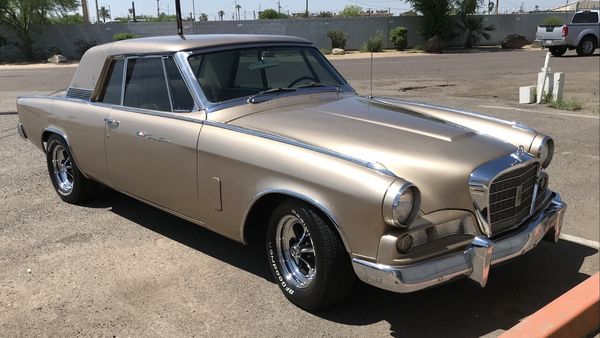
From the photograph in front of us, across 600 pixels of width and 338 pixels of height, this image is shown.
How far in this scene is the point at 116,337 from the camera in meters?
3.18

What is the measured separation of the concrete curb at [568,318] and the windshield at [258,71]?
2420 mm

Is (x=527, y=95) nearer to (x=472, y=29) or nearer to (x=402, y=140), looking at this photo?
(x=402, y=140)

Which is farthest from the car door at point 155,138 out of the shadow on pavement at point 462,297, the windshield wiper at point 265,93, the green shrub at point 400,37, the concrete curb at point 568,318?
Answer: the green shrub at point 400,37

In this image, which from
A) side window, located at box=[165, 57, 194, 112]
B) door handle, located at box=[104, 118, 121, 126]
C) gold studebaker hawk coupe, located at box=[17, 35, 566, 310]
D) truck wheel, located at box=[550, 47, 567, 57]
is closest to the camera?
gold studebaker hawk coupe, located at box=[17, 35, 566, 310]

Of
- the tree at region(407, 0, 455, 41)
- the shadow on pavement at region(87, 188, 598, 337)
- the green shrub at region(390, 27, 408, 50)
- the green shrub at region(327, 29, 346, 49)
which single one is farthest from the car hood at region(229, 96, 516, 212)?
the tree at region(407, 0, 455, 41)

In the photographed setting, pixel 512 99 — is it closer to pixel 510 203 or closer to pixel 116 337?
pixel 510 203

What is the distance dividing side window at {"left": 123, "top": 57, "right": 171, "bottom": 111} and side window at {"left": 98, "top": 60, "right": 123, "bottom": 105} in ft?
0.39

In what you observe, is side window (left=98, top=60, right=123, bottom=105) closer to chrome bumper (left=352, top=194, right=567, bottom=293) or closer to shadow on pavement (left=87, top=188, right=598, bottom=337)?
shadow on pavement (left=87, top=188, right=598, bottom=337)

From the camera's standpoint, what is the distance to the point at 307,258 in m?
3.42

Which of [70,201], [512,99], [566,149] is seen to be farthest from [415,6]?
[70,201]

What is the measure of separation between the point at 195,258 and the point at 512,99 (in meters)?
9.83

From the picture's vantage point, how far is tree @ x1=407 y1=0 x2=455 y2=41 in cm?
3697

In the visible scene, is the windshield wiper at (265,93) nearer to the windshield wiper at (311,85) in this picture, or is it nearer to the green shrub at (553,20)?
the windshield wiper at (311,85)

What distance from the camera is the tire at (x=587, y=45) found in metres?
24.7
